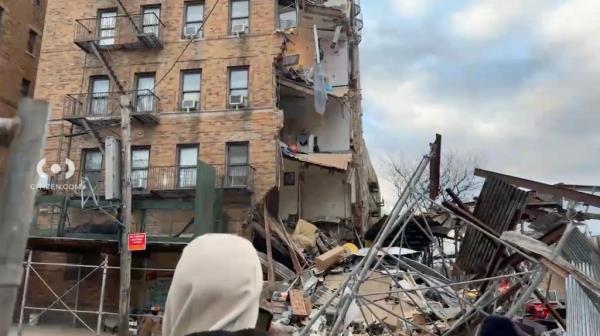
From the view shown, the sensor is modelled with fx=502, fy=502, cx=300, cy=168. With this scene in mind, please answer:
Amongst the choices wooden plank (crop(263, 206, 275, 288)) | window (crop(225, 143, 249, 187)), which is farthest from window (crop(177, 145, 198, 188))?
wooden plank (crop(263, 206, 275, 288))

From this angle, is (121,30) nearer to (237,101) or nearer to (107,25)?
(107,25)

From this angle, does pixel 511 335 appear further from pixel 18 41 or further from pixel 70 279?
pixel 18 41

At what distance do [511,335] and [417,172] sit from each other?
563cm

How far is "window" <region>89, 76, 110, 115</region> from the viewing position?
21.2 metres

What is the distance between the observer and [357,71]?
92.3 feet

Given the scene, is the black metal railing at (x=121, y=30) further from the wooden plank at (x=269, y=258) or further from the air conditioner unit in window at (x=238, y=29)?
the wooden plank at (x=269, y=258)

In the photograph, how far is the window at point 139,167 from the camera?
65.9 ft

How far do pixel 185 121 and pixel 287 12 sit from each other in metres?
6.88

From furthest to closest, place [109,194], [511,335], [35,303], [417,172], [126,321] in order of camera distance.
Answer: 1. [35,303]
2. [109,194]
3. [126,321]
4. [417,172]
5. [511,335]

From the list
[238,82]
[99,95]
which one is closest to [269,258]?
[238,82]

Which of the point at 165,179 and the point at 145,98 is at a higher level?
the point at 145,98

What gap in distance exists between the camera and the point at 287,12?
2270 centimetres

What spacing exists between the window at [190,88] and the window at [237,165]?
2.43 m

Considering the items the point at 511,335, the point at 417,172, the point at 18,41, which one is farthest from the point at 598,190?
the point at 18,41
